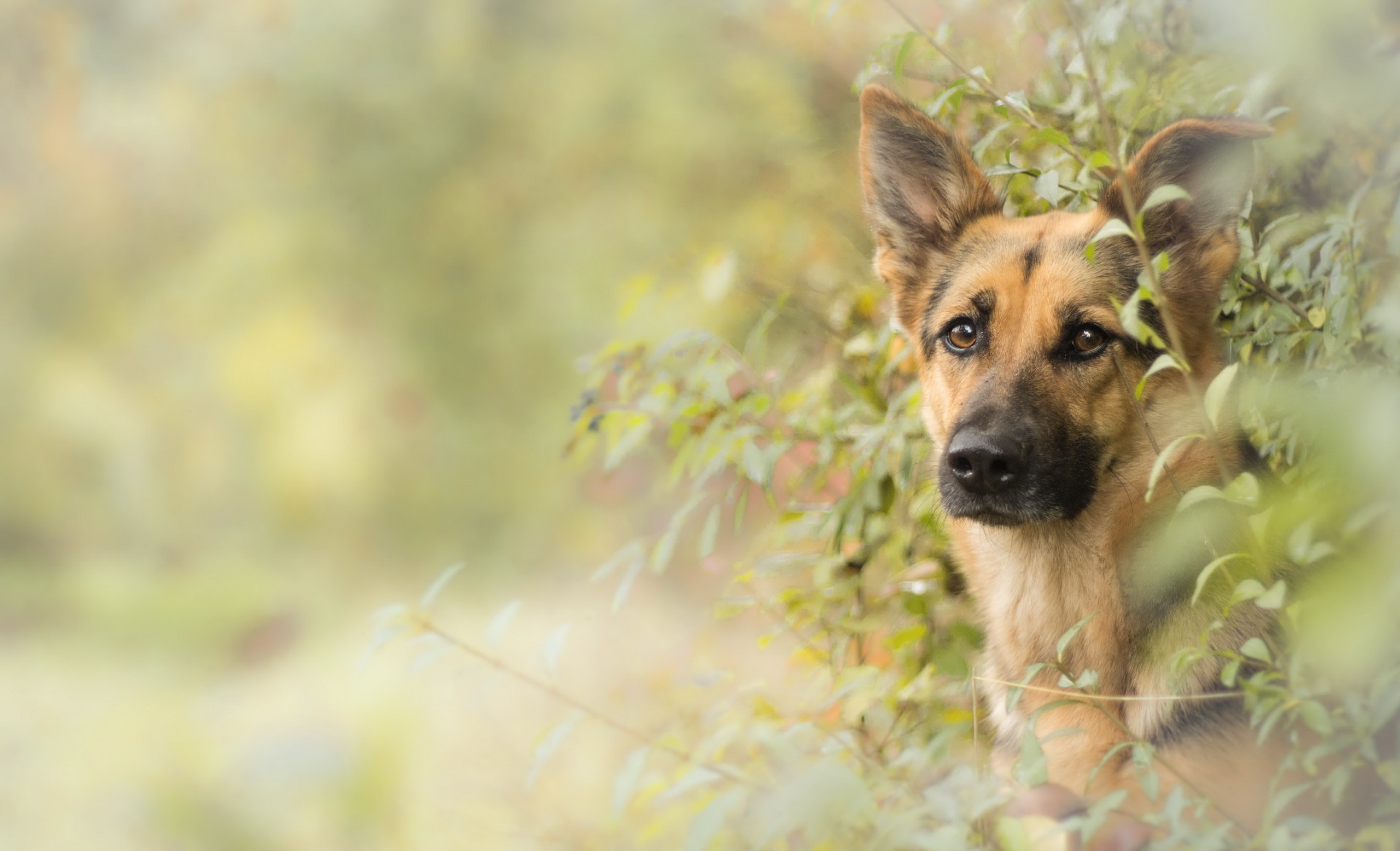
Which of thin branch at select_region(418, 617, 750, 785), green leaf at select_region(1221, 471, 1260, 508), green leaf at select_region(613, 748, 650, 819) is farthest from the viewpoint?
thin branch at select_region(418, 617, 750, 785)

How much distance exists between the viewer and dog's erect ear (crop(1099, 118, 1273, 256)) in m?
1.55

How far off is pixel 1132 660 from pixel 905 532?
0.78m

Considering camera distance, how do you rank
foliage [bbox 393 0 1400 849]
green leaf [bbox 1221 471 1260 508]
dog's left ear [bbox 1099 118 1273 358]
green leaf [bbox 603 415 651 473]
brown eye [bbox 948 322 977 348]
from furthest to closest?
brown eye [bbox 948 322 977 348] < green leaf [bbox 603 415 651 473] < dog's left ear [bbox 1099 118 1273 358] < green leaf [bbox 1221 471 1260 508] < foliage [bbox 393 0 1400 849]

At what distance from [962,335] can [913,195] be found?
35cm

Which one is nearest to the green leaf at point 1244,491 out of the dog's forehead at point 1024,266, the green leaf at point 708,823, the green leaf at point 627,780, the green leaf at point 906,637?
the green leaf at point 708,823

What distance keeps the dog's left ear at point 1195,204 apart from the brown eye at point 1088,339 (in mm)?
130

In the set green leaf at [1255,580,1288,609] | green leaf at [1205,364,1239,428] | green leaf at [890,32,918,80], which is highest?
green leaf at [890,32,918,80]

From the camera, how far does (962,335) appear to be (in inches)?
81.5

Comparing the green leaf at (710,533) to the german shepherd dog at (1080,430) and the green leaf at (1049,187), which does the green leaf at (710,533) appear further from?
the green leaf at (1049,187)

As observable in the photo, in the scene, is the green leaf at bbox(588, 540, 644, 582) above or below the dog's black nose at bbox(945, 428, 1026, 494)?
above

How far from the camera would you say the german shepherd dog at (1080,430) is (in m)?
1.61

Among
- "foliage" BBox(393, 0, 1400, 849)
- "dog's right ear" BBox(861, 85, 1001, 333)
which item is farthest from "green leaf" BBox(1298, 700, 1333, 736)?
"dog's right ear" BBox(861, 85, 1001, 333)

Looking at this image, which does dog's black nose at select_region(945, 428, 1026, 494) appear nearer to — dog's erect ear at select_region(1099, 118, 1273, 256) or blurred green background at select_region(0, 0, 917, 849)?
dog's erect ear at select_region(1099, 118, 1273, 256)

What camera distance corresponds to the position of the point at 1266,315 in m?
1.64
